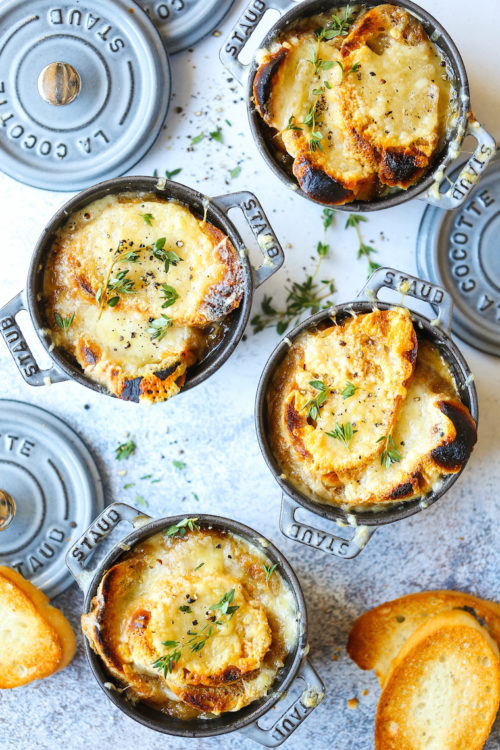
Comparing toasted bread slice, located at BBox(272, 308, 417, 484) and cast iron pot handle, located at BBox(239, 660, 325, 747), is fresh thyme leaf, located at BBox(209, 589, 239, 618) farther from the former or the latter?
toasted bread slice, located at BBox(272, 308, 417, 484)

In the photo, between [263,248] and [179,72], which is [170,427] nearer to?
[263,248]

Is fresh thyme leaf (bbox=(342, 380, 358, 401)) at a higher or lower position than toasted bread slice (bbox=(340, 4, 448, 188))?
lower

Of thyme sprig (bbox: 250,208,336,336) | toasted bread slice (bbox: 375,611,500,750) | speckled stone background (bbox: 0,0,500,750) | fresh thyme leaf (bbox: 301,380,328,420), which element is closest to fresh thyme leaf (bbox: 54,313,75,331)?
speckled stone background (bbox: 0,0,500,750)

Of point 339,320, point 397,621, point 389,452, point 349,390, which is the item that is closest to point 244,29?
point 339,320

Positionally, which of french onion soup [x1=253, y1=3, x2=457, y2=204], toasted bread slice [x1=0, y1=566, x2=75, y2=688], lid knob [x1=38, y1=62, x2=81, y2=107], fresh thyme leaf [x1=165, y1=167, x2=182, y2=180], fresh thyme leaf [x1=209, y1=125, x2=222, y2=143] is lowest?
toasted bread slice [x1=0, y1=566, x2=75, y2=688]

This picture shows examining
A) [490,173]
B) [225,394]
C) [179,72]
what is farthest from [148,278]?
[490,173]
